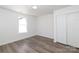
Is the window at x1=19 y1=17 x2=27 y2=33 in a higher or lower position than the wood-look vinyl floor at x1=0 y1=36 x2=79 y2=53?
higher

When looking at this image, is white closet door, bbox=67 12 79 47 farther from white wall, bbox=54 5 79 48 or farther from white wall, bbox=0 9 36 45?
white wall, bbox=0 9 36 45

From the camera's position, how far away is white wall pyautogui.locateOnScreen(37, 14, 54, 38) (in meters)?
4.59

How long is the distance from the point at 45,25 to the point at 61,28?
1.86 metres

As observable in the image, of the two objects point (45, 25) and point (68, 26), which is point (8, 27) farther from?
point (68, 26)

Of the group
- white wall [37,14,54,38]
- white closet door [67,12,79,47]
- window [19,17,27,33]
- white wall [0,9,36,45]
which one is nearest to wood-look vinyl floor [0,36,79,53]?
white closet door [67,12,79,47]

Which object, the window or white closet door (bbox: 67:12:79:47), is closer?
white closet door (bbox: 67:12:79:47)

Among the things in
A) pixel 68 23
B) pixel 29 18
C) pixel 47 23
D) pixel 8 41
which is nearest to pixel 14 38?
pixel 8 41

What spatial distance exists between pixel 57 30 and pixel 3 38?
97.9 inches

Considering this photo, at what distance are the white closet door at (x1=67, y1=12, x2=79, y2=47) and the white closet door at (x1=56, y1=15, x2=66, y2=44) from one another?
209 mm

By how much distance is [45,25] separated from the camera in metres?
5.09

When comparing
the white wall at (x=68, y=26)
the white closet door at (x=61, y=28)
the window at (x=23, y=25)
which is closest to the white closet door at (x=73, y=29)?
the white wall at (x=68, y=26)

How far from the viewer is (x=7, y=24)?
10.9 feet

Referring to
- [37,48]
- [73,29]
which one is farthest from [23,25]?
[73,29]
